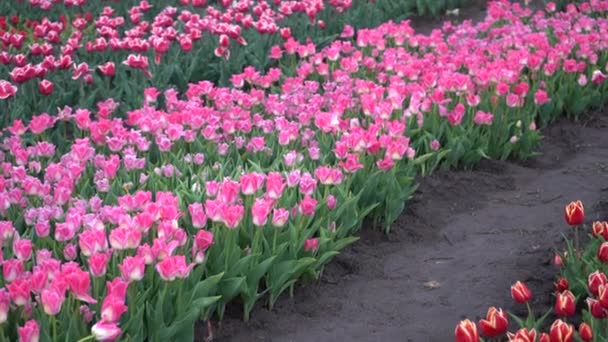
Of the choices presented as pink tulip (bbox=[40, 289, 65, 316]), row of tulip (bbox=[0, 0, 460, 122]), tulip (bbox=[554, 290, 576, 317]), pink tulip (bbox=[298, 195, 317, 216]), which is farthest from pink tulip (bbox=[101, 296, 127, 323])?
row of tulip (bbox=[0, 0, 460, 122])

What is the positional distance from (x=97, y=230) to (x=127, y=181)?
3.69 feet

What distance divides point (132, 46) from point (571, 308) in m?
3.92

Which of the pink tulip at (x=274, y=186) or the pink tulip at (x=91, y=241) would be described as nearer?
the pink tulip at (x=91, y=241)

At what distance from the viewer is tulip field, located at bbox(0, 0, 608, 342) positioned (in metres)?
3.07

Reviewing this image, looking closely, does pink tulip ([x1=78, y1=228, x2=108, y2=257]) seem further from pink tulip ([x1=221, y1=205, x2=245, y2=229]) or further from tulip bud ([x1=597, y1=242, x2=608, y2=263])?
tulip bud ([x1=597, y1=242, x2=608, y2=263])

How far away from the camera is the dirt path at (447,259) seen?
12.0ft

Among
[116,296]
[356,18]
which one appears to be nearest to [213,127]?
[116,296]

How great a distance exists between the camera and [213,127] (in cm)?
461

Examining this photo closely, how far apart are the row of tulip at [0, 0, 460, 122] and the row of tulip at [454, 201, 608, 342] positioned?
126 inches

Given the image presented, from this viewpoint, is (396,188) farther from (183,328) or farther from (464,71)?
(464,71)

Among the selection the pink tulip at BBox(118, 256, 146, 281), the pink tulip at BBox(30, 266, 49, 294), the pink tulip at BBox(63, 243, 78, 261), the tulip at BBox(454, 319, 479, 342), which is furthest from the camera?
the pink tulip at BBox(63, 243, 78, 261)

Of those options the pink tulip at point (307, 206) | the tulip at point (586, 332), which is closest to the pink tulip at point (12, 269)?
the pink tulip at point (307, 206)

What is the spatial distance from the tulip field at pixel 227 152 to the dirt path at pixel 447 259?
114 millimetres

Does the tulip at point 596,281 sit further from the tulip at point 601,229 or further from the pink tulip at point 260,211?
the pink tulip at point 260,211
